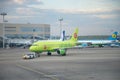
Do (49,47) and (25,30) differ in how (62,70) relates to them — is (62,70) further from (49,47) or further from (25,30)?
(25,30)

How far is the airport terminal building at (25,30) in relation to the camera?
154000 mm

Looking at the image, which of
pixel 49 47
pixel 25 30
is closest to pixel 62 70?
pixel 49 47

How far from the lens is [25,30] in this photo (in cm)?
16062

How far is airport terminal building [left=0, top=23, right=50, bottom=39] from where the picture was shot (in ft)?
505

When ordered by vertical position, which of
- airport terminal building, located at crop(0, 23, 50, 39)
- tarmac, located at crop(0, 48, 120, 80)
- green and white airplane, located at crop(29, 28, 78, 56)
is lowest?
tarmac, located at crop(0, 48, 120, 80)

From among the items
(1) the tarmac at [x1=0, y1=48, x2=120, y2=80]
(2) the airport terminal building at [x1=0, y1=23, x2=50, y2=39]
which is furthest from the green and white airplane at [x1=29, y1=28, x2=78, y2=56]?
(2) the airport terminal building at [x1=0, y1=23, x2=50, y2=39]

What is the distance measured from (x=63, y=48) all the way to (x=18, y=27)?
96773mm

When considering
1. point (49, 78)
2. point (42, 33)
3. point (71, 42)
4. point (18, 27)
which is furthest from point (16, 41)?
point (49, 78)

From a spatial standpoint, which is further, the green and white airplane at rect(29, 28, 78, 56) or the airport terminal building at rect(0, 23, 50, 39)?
the airport terminal building at rect(0, 23, 50, 39)

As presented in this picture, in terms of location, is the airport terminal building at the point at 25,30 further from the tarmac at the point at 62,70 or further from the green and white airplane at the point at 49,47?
the tarmac at the point at 62,70

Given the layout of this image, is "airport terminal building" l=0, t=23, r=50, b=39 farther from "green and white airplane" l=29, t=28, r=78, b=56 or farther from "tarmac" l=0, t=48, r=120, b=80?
"tarmac" l=0, t=48, r=120, b=80

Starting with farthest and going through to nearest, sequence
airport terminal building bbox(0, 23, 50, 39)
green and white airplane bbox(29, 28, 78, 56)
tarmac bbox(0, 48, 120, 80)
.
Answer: airport terminal building bbox(0, 23, 50, 39)
green and white airplane bbox(29, 28, 78, 56)
tarmac bbox(0, 48, 120, 80)

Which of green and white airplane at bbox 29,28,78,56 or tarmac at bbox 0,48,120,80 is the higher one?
green and white airplane at bbox 29,28,78,56

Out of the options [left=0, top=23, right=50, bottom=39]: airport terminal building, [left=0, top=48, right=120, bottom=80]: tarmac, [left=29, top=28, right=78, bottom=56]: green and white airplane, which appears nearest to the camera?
[left=0, top=48, right=120, bottom=80]: tarmac
